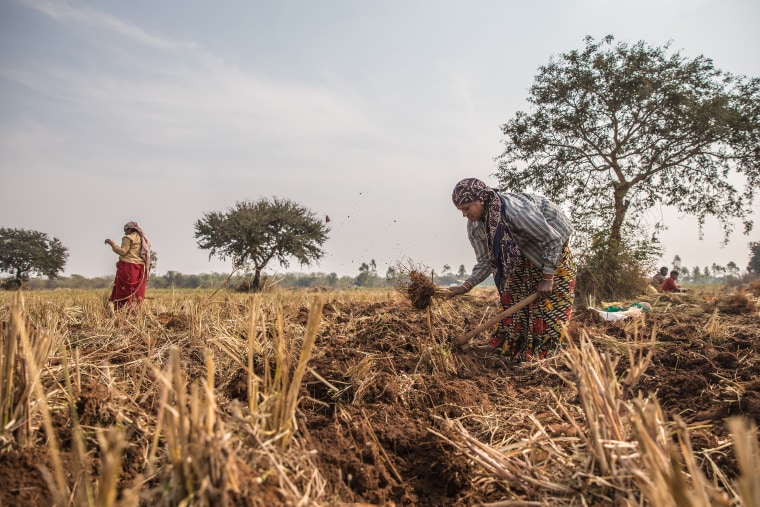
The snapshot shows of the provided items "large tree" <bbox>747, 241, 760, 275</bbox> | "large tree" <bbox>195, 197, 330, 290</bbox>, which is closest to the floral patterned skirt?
"large tree" <bbox>195, 197, 330, 290</bbox>

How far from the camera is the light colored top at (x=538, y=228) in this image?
3.70 m

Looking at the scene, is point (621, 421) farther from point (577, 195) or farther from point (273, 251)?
point (273, 251)

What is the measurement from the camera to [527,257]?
390 centimetres

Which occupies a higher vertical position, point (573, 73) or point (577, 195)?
point (573, 73)

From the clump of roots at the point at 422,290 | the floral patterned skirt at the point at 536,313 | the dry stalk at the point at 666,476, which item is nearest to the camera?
the dry stalk at the point at 666,476

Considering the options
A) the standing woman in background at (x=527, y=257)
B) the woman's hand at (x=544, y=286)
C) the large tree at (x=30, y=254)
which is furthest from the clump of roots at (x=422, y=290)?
the large tree at (x=30, y=254)

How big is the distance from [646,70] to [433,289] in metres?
17.5

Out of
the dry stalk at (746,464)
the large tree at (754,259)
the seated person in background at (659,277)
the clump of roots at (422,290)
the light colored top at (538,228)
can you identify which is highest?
the large tree at (754,259)

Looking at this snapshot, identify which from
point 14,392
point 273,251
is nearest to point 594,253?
point 14,392

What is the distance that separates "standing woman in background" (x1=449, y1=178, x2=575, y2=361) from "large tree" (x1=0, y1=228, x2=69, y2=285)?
52.2 m

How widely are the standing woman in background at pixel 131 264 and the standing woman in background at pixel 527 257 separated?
523 cm

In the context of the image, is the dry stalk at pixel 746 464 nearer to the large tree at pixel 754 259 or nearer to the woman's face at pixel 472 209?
the woman's face at pixel 472 209

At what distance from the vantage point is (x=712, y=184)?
57.9ft

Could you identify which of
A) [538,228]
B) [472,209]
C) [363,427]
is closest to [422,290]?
[472,209]
